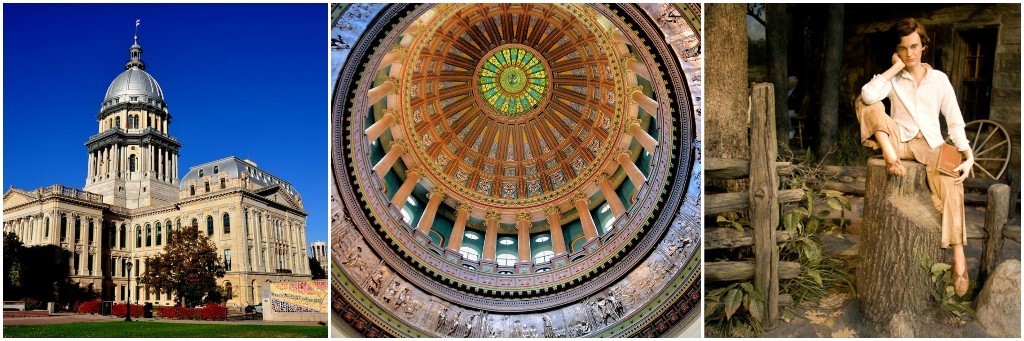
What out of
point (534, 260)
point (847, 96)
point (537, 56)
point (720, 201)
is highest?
point (537, 56)

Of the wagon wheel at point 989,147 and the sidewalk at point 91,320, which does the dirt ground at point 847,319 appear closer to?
the wagon wheel at point 989,147

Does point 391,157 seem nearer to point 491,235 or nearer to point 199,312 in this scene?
point 491,235

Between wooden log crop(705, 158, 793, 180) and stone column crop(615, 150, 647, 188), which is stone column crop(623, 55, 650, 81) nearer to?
stone column crop(615, 150, 647, 188)

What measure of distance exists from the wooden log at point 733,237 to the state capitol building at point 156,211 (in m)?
3.99

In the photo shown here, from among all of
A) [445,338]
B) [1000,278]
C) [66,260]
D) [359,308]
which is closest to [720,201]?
[1000,278]

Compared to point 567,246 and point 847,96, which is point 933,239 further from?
point 567,246

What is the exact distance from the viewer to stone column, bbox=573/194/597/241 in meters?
A: 10.1

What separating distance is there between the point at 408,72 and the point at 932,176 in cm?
584

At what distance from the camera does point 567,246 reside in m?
10.2

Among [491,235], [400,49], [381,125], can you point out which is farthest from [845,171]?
[381,125]

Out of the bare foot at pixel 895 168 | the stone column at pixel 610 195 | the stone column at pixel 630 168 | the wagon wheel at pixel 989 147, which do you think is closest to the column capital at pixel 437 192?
the stone column at pixel 610 195

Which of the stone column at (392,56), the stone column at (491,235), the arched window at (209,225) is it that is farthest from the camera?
the stone column at (491,235)

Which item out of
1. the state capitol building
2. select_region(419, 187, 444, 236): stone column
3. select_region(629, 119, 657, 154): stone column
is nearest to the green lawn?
the state capitol building

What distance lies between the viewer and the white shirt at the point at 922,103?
7.03 meters
